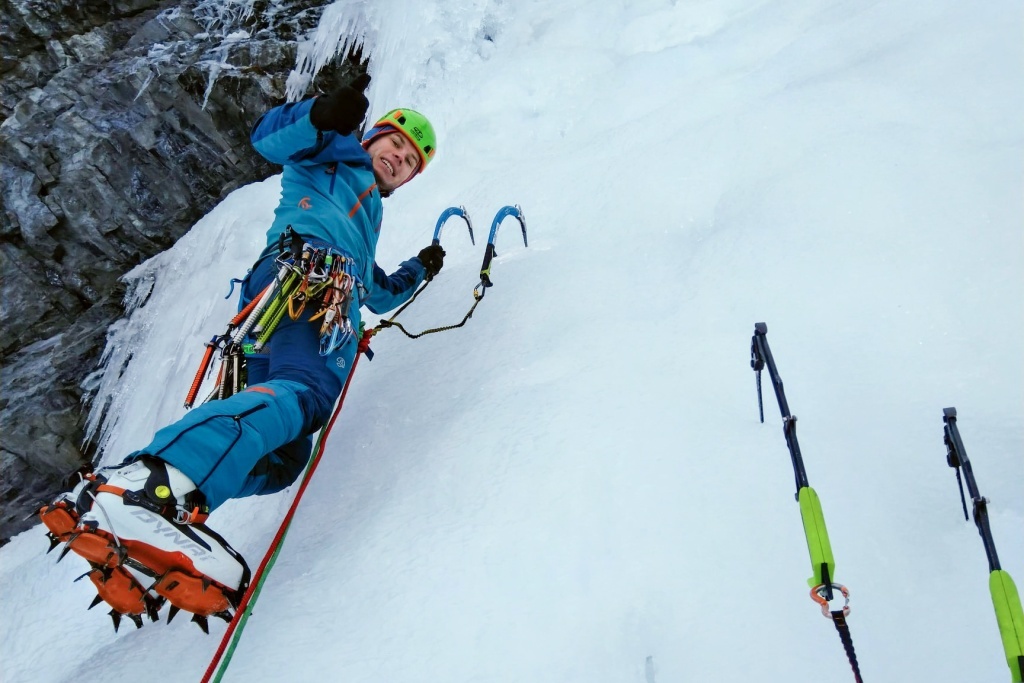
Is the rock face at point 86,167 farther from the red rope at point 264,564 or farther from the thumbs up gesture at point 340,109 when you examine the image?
the red rope at point 264,564

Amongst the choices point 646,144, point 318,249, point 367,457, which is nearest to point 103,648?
point 367,457

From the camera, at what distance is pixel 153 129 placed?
591 centimetres

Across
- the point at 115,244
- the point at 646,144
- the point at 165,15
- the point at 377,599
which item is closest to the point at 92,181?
the point at 115,244

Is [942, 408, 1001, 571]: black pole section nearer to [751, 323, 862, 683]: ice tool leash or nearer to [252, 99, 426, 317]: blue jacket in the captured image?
[751, 323, 862, 683]: ice tool leash

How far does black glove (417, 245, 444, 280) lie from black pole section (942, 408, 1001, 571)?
1965mm

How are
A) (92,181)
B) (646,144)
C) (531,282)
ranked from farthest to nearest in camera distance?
(92,181) < (646,144) < (531,282)

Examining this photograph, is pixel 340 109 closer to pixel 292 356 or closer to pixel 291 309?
pixel 291 309

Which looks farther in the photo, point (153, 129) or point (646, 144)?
point (153, 129)

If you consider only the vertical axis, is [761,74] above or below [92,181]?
below

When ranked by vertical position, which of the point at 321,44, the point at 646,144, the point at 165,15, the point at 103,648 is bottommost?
the point at 103,648

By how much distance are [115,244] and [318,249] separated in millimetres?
4833

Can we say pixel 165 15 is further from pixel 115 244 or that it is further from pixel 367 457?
pixel 367 457

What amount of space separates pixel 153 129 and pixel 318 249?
15.3ft

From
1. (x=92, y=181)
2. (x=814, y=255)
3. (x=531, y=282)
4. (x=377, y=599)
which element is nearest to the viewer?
(x=377, y=599)
